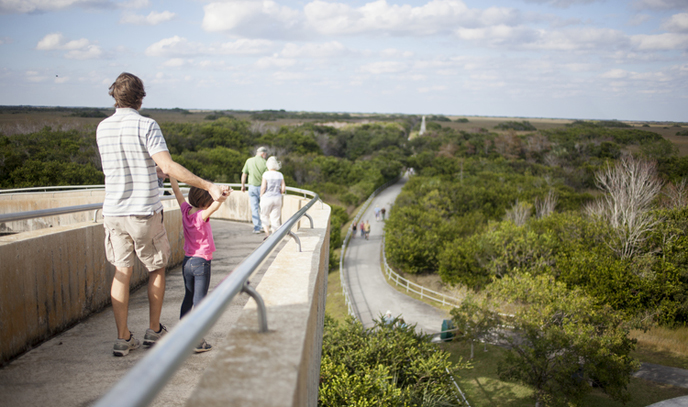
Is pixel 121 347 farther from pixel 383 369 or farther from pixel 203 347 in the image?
pixel 383 369

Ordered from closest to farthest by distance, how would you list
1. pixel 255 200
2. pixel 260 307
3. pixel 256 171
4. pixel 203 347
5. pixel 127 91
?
pixel 260 307, pixel 127 91, pixel 203 347, pixel 256 171, pixel 255 200

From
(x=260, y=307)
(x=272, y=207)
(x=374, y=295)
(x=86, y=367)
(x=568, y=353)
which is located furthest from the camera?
(x=374, y=295)

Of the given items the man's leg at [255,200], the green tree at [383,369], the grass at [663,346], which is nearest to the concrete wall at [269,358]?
the man's leg at [255,200]

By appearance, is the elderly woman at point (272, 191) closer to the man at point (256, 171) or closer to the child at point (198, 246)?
the man at point (256, 171)

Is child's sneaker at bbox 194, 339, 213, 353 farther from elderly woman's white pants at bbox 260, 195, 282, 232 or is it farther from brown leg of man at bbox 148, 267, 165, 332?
elderly woman's white pants at bbox 260, 195, 282, 232

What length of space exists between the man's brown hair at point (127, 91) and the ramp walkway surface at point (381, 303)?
14.9 m

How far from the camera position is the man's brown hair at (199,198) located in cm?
377

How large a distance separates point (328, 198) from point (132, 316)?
59.5m

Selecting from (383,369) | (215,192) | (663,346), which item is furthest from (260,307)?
(663,346)

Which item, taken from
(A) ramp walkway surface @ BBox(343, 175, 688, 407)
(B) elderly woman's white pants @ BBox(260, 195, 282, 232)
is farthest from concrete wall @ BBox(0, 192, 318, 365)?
(A) ramp walkway surface @ BBox(343, 175, 688, 407)

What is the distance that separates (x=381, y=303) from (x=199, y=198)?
2563 cm

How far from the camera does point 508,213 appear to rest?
42719 mm

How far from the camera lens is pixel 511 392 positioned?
19.4 metres

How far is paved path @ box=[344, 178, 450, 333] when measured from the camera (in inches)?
1014
